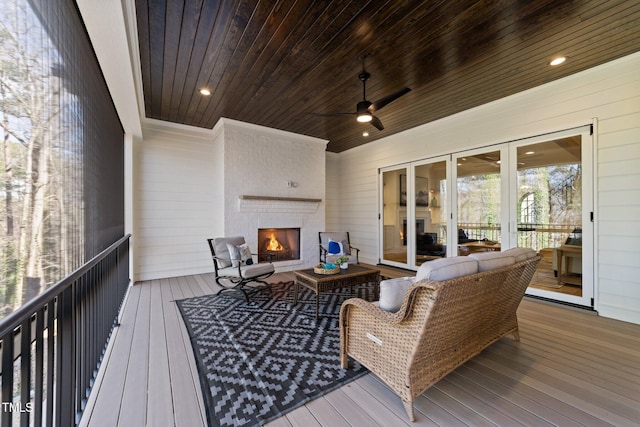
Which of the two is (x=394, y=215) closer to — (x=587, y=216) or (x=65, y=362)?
(x=587, y=216)

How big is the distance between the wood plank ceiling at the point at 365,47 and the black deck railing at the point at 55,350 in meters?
2.31

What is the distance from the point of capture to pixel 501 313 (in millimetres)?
2232

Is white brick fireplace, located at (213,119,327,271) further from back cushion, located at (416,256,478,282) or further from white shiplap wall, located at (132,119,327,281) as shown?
back cushion, located at (416,256,478,282)

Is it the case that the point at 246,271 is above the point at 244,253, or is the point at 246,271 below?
below

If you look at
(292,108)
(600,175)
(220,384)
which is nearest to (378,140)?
(292,108)

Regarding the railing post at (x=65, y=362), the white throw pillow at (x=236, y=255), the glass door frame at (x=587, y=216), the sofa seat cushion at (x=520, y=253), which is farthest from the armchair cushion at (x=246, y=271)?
the glass door frame at (x=587, y=216)

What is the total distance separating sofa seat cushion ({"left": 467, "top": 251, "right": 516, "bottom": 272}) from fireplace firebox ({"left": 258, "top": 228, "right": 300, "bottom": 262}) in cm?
420

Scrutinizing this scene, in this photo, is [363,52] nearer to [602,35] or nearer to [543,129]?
[602,35]

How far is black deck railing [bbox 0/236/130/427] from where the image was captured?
2.83ft

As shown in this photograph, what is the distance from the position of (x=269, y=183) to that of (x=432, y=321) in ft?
14.7

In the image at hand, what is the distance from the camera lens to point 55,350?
1461 mm

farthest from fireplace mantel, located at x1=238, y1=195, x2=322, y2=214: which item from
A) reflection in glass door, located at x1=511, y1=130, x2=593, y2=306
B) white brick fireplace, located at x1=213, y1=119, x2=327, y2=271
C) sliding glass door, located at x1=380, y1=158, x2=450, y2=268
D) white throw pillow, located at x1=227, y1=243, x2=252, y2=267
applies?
reflection in glass door, located at x1=511, y1=130, x2=593, y2=306

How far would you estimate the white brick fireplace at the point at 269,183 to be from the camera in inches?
195

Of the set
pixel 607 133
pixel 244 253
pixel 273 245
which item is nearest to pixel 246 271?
pixel 244 253
